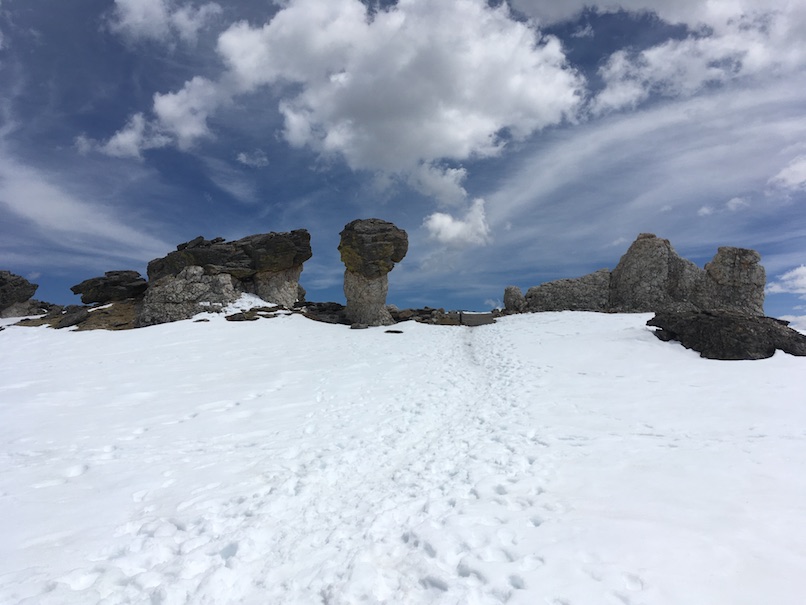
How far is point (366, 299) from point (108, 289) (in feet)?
63.4

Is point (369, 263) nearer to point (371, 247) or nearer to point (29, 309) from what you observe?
point (371, 247)

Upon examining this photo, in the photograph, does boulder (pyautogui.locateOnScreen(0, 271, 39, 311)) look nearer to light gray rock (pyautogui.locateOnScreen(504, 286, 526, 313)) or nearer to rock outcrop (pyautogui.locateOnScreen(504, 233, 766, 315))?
light gray rock (pyautogui.locateOnScreen(504, 286, 526, 313))

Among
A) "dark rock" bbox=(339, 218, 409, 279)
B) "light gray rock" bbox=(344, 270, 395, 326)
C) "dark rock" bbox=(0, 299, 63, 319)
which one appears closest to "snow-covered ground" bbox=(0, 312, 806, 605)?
"light gray rock" bbox=(344, 270, 395, 326)

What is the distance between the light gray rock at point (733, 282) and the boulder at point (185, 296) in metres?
31.7

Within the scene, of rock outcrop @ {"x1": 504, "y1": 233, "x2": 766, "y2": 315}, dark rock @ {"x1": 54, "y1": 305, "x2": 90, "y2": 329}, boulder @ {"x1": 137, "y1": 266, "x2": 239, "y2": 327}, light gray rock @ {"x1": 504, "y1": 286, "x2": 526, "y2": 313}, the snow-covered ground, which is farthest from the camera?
light gray rock @ {"x1": 504, "y1": 286, "x2": 526, "y2": 313}

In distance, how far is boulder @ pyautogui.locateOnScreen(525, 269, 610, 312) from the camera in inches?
1155

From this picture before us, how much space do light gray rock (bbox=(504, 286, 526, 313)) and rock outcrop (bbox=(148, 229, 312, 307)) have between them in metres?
16.6

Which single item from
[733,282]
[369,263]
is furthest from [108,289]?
[733,282]

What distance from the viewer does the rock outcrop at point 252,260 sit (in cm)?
2973

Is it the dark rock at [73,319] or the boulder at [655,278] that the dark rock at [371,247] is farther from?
the dark rock at [73,319]

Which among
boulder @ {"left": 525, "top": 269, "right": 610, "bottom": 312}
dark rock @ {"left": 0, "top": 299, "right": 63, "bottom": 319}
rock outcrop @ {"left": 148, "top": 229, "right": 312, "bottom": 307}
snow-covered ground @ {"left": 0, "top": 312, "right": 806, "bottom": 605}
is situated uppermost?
rock outcrop @ {"left": 148, "top": 229, "right": 312, "bottom": 307}

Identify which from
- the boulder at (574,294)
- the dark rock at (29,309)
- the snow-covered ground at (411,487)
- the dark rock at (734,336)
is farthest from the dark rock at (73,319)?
the dark rock at (734,336)

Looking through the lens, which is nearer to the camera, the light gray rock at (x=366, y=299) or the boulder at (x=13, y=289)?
the light gray rock at (x=366, y=299)

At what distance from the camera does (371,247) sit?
28.8 metres
